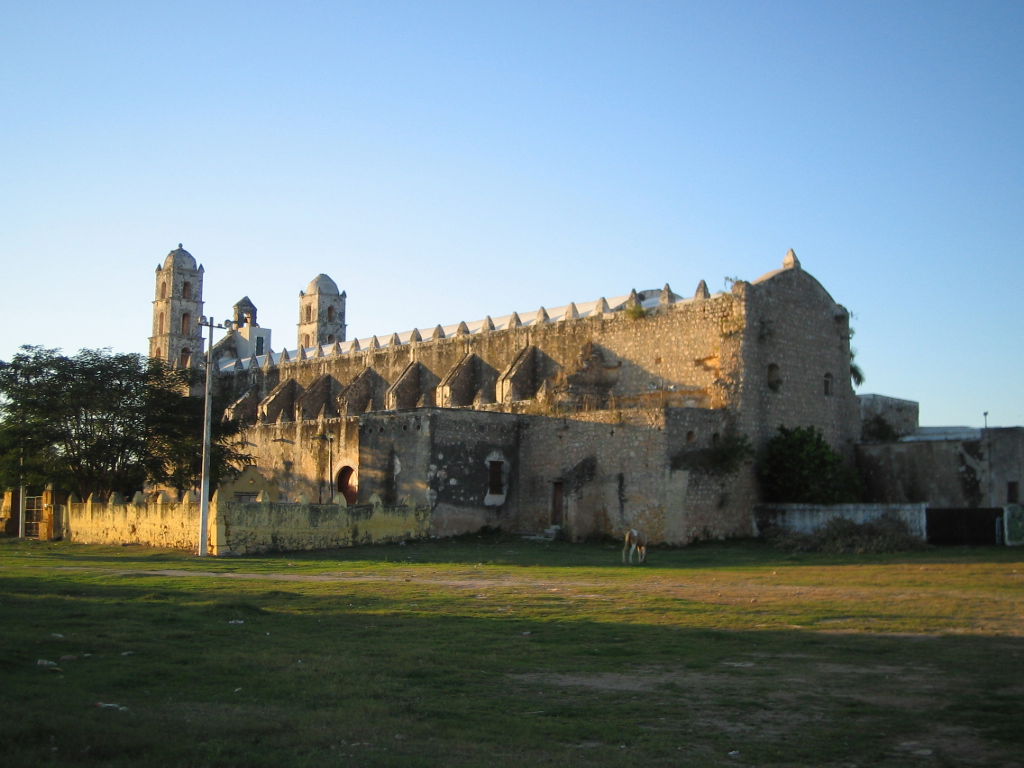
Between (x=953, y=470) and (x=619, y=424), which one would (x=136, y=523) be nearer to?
(x=619, y=424)

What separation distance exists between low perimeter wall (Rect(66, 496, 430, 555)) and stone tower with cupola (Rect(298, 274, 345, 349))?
41681 mm

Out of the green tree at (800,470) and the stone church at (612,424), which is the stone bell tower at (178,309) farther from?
the green tree at (800,470)

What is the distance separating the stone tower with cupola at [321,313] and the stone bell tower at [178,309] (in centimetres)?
762

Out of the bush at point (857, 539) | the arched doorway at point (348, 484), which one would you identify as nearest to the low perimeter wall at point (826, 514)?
the bush at point (857, 539)

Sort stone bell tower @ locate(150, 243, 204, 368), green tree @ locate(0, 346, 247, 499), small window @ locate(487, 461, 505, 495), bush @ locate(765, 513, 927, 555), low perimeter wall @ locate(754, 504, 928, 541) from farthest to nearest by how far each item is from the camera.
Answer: stone bell tower @ locate(150, 243, 204, 368), green tree @ locate(0, 346, 247, 499), small window @ locate(487, 461, 505, 495), low perimeter wall @ locate(754, 504, 928, 541), bush @ locate(765, 513, 927, 555)

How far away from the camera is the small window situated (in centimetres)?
3306

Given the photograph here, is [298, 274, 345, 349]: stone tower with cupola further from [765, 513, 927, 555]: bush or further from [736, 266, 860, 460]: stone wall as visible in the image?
[765, 513, 927, 555]: bush

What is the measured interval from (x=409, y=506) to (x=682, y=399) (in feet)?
32.2

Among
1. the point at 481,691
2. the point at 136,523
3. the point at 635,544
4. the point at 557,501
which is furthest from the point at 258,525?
the point at 481,691

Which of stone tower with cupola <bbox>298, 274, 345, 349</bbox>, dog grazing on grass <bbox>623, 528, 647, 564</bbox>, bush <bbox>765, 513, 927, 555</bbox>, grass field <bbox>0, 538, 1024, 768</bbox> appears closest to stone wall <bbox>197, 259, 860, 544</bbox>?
bush <bbox>765, 513, 927, 555</bbox>

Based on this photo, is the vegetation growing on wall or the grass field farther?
the vegetation growing on wall

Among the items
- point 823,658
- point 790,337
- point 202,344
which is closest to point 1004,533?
point 790,337

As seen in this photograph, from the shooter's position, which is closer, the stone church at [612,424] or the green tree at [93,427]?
the stone church at [612,424]

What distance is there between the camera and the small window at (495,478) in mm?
33062
